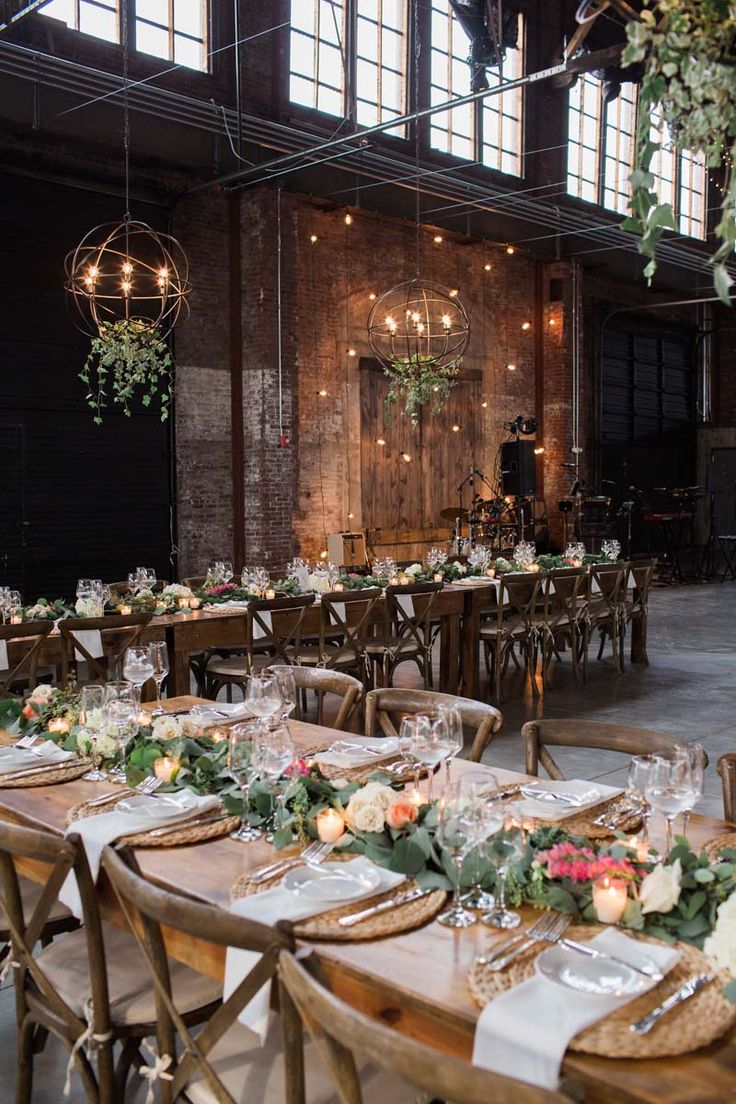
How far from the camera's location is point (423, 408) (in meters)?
14.5

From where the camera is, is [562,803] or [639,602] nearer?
[562,803]

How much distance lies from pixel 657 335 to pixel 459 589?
44.8 feet

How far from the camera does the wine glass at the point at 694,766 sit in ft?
6.80

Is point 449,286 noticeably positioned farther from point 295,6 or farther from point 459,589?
point 459,589

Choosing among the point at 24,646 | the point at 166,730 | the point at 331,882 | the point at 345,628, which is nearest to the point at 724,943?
the point at 331,882

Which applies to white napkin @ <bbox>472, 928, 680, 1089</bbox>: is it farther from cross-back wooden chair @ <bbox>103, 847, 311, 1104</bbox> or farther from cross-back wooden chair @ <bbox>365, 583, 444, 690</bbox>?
cross-back wooden chair @ <bbox>365, 583, 444, 690</bbox>

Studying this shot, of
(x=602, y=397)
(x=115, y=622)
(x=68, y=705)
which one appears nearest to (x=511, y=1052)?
(x=68, y=705)

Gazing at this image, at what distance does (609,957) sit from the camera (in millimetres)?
1718

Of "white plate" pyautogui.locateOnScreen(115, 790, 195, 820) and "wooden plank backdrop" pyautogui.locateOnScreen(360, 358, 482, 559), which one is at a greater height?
"wooden plank backdrop" pyautogui.locateOnScreen(360, 358, 482, 559)

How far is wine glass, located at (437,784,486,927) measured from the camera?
1.90 m

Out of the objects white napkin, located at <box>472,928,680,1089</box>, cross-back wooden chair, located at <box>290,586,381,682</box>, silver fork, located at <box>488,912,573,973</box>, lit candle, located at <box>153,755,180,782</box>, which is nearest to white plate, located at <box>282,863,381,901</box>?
silver fork, located at <box>488,912,573,973</box>

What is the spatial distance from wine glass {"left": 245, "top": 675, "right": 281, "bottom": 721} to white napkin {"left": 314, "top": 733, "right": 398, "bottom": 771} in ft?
0.62

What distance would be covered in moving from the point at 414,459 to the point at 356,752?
Answer: 11.6 meters

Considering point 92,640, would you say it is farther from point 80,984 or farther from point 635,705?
point 635,705
